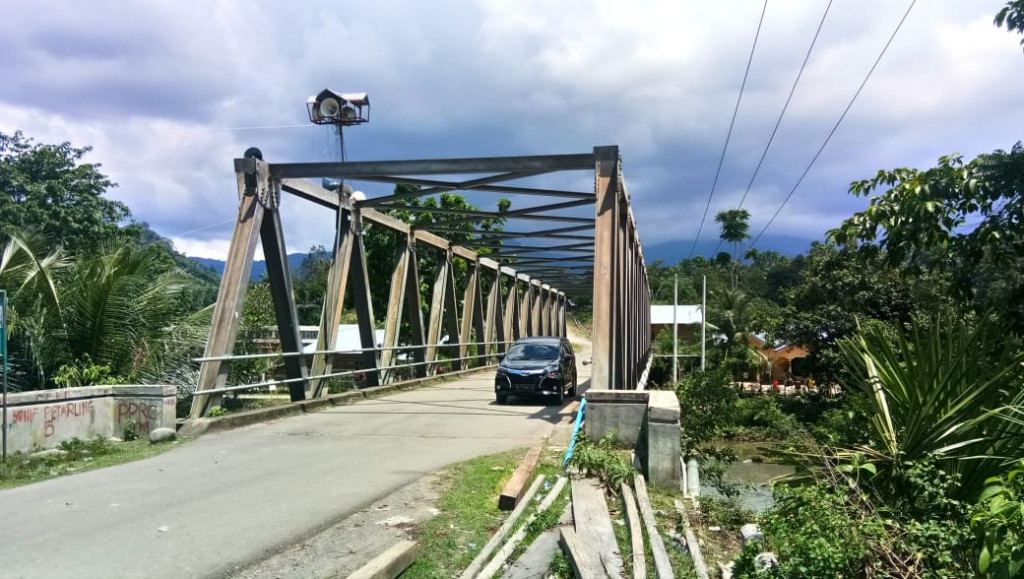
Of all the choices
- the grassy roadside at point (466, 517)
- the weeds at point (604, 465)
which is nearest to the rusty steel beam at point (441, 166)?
the grassy roadside at point (466, 517)

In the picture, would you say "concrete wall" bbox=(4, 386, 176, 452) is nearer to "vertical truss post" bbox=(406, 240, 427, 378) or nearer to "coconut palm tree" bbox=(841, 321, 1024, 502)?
"coconut palm tree" bbox=(841, 321, 1024, 502)

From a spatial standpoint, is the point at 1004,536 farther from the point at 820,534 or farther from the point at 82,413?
the point at 82,413

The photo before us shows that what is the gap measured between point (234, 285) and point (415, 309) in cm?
934

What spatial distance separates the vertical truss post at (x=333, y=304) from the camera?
48.4ft

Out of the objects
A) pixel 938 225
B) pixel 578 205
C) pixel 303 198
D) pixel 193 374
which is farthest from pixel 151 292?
A: pixel 938 225

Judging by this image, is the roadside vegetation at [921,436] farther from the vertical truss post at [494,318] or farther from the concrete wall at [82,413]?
the vertical truss post at [494,318]

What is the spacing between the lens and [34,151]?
2709 cm

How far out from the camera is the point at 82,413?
9.48 metres

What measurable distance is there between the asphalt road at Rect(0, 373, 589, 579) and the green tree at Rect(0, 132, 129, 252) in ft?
58.5

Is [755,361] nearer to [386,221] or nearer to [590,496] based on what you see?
[386,221]

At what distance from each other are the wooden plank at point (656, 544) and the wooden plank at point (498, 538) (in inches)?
40.8

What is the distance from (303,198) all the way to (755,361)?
109 ft

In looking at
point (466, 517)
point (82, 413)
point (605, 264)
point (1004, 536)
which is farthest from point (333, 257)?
point (1004, 536)

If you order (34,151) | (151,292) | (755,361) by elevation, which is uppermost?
Result: (34,151)
